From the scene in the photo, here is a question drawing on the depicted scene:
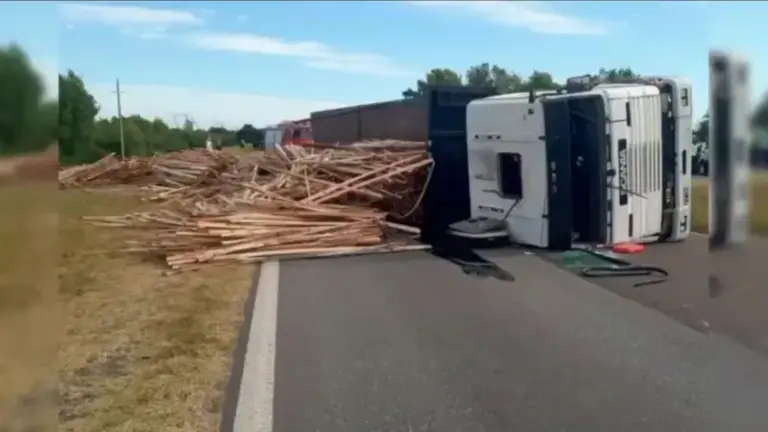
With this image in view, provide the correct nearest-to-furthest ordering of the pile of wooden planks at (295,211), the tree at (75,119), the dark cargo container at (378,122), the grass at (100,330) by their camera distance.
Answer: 1. the grass at (100,330)
2. the tree at (75,119)
3. the pile of wooden planks at (295,211)
4. the dark cargo container at (378,122)

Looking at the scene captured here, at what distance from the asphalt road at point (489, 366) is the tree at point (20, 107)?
3417 mm

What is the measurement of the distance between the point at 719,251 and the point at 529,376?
4330 mm

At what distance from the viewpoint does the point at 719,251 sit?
167 centimetres

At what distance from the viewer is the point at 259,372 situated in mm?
6078

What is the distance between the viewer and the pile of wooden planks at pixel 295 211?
12.8 metres

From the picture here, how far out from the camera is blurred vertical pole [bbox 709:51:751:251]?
1568 millimetres

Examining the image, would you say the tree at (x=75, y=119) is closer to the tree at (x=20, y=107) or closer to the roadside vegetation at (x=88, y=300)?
the roadside vegetation at (x=88, y=300)

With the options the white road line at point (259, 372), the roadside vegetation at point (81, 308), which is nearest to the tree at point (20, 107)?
the roadside vegetation at point (81, 308)

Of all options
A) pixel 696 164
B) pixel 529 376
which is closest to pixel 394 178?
pixel 529 376

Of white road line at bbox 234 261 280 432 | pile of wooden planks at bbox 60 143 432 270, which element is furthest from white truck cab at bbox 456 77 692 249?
white road line at bbox 234 261 280 432

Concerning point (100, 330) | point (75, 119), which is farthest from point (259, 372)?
point (75, 119)

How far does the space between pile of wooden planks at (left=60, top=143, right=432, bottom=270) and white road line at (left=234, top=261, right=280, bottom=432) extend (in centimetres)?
326

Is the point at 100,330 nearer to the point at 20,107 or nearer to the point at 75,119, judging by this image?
the point at 75,119

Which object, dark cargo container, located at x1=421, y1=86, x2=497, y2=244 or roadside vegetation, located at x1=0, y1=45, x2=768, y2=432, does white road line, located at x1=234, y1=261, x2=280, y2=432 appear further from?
dark cargo container, located at x1=421, y1=86, x2=497, y2=244
